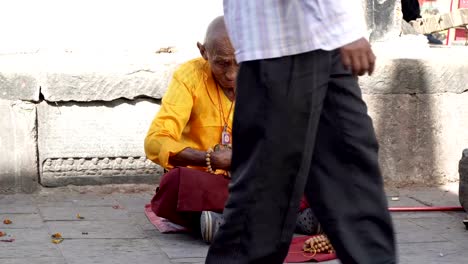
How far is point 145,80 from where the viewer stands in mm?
5016

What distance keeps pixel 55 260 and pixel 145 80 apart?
1459 mm

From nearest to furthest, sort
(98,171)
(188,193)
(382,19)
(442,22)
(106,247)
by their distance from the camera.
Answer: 1. (106,247)
2. (188,193)
3. (98,171)
4. (382,19)
5. (442,22)

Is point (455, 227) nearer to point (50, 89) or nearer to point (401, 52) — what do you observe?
point (401, 52)

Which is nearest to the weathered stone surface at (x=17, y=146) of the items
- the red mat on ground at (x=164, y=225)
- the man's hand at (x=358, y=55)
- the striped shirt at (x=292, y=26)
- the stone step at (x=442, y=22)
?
the red mat on ground at (x=164, y=225)

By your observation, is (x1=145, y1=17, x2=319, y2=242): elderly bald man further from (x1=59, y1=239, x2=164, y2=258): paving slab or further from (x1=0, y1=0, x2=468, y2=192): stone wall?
(x1=0, y1=0, x2=468, y2=192): stone wall

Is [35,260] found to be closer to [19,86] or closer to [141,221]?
[141,221]

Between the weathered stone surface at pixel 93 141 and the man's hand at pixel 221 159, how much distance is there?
3.58ft

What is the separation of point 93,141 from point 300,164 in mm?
2586

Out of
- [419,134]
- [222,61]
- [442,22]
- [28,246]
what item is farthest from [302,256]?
[442,22]

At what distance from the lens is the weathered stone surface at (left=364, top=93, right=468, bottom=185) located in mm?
5359

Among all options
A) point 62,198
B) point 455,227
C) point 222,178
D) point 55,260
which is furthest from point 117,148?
point 455,227

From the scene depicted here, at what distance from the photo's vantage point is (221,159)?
13.3 feet

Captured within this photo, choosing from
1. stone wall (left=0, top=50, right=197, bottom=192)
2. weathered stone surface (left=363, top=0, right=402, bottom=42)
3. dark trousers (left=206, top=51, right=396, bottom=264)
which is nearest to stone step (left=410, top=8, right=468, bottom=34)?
weathered stone surface (left=363, top=0, right=402, bottom=42)

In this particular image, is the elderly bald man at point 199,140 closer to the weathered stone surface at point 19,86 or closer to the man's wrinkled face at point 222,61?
the man's wrinkled face at point 222,61
